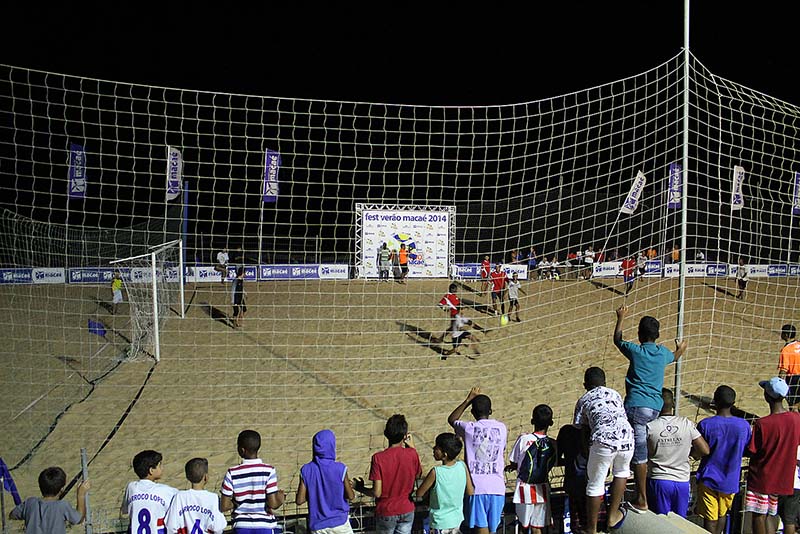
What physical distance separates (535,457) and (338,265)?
20036mm

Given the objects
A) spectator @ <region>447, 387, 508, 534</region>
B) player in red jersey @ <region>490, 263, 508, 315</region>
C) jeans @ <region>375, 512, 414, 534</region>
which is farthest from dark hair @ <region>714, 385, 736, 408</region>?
player in red jersey @ <region>490, 263, 508, 315</region>

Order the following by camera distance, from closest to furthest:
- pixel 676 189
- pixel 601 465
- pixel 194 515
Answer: pixel 194 515 → pixel 601 465 → pixel 676 189

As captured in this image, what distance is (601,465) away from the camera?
3.71 metres

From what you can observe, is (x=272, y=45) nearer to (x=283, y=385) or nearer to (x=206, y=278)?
(x=206, y=278)

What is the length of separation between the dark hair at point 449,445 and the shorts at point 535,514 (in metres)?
0.68

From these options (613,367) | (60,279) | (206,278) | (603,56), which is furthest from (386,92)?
(613,367)

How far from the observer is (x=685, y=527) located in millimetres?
3678

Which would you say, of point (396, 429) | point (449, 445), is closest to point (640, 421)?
point (449, 445)

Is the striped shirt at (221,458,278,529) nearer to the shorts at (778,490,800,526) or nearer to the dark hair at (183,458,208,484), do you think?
the dark hair at (183,458,208,484)

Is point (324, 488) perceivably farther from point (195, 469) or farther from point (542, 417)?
point (542, 417)

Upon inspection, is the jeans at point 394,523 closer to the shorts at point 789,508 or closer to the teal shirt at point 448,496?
the teal shirt at point 448,496

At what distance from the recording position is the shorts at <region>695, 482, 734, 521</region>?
4.20 meters

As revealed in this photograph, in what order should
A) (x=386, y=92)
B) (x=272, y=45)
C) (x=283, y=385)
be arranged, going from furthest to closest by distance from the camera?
1. (x=386, y=92)
2. (x=272, y=45)
3. (x=283, y=385)

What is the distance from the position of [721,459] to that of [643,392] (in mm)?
724
